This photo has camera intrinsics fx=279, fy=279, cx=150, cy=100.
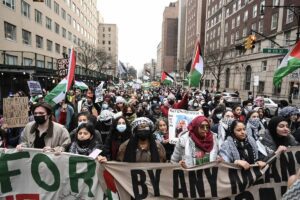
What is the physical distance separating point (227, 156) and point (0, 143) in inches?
150

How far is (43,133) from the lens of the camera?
163 inches

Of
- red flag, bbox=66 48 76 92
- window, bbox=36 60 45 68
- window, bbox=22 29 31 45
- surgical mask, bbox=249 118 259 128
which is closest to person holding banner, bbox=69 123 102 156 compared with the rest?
red flag, bbox=66 48 76 92

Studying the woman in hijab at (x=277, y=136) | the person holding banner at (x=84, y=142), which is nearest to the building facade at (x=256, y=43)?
the woman in hijab at (x=277, y=136)

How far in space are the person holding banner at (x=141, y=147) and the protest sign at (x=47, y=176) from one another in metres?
Result: 0.44

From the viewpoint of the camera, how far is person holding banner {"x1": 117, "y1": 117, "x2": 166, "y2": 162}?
3824 mm

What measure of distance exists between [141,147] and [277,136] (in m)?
2.10

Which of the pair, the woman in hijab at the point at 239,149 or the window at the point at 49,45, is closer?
the woman in hijab at the point at 239,149

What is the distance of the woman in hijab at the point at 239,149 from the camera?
12.2ft

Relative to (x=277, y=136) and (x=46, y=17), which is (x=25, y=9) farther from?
Answer: (x=277, y=136)

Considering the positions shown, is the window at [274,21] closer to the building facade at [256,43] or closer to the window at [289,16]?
the building facade at [256,43]

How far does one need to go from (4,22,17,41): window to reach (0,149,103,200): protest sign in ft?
82.9

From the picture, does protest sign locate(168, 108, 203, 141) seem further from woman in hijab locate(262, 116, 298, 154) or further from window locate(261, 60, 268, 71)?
window locate(261, 60, 268, 71)

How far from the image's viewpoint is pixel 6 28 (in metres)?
25.4

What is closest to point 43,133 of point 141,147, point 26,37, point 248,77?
point 141,147
